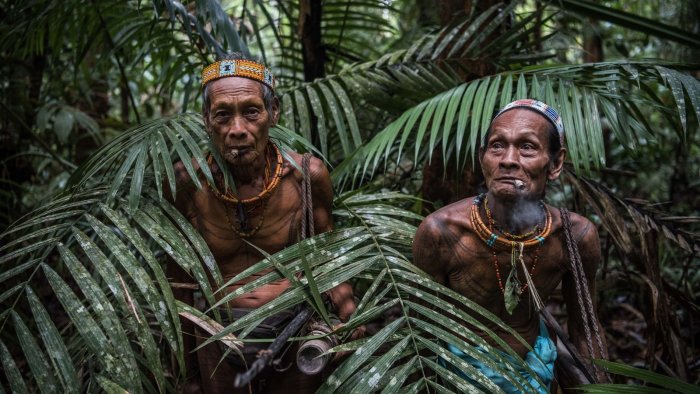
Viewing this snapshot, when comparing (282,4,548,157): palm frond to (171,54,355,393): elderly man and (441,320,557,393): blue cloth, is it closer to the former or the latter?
(171,54,355,393): elderly man

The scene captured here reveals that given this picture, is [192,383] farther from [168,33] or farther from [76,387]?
[168,33]

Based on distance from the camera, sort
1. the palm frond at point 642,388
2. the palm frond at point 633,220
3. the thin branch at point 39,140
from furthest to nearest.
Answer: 1. the thin branch at point 39,140
2. the palm frond at point 633,220
3. the palm frond at point 642,388

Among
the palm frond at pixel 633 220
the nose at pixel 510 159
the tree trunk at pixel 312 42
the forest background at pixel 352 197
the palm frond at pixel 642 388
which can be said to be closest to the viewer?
the palm frond at pixel 642 388

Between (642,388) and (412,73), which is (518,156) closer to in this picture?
(642,388)

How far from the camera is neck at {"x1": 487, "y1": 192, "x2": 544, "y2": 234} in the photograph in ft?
6.01

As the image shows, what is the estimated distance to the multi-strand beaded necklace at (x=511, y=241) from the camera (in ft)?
5.86

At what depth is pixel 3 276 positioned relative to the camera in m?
1.69

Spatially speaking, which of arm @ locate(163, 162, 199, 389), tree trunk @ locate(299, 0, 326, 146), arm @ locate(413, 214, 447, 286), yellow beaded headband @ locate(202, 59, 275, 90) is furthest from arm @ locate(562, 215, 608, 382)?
tree trunk @ locate(299, 0, 326, 146)

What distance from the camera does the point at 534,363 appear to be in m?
1.89

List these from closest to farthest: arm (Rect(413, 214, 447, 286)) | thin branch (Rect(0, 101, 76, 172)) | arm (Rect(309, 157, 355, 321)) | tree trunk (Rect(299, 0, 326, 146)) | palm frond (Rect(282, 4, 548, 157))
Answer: arm (Rect(413, 214, 447, 286))
arm (Rect(309, 157, 355, 321))
palm frond (Rect(282, 4, 548, 157))
thin branch (Rect(0, 101, 76, 172))
tree trunk (Rect(299, 0, 326, 146))

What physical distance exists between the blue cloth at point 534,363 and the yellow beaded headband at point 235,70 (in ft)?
3.25

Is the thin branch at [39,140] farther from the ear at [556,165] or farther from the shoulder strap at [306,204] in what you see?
the ear at [556,165]

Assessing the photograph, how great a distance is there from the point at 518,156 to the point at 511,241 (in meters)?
0.24

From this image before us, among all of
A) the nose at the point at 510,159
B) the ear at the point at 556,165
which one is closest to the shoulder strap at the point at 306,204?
the nose at the point at 510,159
